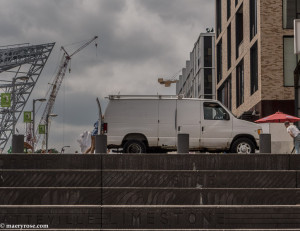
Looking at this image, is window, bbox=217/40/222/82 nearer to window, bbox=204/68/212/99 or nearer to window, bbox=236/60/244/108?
window, bbox=236/60/244/108

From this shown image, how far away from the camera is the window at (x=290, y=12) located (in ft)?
120

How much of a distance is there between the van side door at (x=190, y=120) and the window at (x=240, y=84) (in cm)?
2249

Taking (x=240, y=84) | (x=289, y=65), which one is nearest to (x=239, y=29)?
(x=240, y=84)

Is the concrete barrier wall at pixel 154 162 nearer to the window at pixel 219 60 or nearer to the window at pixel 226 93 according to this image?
the window at pixel 226 93

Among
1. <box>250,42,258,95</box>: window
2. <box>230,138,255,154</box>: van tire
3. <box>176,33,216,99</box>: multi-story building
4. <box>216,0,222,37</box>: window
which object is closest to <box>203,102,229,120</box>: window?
<box>230,138,255,154</box>: van tire

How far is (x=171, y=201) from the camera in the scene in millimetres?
13195

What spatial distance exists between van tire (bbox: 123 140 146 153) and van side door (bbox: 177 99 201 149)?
1416 mm

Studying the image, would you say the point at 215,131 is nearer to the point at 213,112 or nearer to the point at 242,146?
the point at 213,112

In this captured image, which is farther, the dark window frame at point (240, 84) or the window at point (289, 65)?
the dark window frame at point (240, 84)

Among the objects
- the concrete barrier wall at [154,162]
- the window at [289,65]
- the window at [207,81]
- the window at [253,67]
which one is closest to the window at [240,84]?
the window at [253,67]

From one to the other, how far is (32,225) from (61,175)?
2.38m

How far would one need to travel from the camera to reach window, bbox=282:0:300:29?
36.5 metres

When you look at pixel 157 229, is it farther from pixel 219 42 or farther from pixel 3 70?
pixel 3 70

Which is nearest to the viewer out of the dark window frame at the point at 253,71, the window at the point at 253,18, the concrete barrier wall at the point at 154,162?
the concrete barrier wall at the point at 154,162
